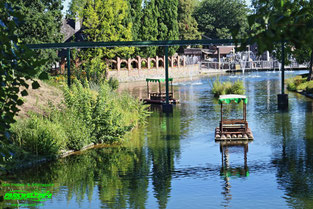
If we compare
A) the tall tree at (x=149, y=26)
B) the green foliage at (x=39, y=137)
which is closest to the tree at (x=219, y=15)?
the tall tree at (x=149, y=26)

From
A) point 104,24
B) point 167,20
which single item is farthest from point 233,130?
point 167,20

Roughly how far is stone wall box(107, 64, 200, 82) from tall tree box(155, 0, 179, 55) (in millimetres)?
3394

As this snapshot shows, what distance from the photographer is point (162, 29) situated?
263ft

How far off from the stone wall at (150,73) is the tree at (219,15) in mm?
32184

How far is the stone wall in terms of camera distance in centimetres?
7050

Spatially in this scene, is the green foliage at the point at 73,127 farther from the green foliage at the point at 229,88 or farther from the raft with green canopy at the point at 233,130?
the green foliage at the point at 229,88

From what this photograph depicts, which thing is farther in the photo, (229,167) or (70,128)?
(70,128)

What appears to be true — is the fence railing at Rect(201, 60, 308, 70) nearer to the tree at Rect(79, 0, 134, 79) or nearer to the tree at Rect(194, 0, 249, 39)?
the tree at Rect(194, 0, 249, 39)

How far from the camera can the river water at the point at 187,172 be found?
1420 cm

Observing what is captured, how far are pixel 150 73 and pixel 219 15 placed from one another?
157 ft

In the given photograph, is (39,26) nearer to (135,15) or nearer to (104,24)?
(104,24)

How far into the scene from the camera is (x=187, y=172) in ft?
57.4

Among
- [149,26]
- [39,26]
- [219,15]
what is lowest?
[39,26]

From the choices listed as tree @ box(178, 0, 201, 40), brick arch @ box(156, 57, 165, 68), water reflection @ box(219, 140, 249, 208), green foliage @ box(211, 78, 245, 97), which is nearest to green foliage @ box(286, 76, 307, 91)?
green foliage @ box(211, 78, 245, 97)
